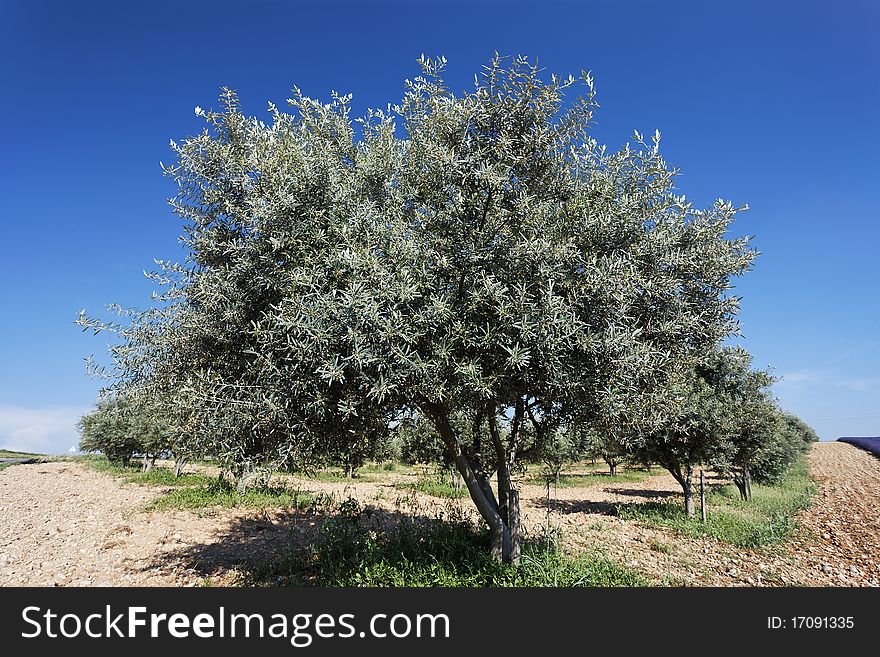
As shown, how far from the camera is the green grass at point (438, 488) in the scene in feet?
94.8

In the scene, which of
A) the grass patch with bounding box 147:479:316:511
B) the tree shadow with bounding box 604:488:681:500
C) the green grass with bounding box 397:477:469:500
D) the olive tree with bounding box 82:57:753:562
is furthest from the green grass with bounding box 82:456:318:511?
the tree shadow with bounding box 604:488:681:500

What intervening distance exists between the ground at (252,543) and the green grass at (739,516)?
→ 84 cm

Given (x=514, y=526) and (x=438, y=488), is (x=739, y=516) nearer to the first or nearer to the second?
(x=438, y=488)

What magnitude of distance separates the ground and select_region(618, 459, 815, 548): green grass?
2.76 feet

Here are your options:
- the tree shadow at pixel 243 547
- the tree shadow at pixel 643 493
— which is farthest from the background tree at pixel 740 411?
the tree shadow at pixel 243 547

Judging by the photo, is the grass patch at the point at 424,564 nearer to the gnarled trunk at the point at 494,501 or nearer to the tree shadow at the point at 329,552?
the tree shadow at the point at 329,552

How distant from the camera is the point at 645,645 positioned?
8.37 m

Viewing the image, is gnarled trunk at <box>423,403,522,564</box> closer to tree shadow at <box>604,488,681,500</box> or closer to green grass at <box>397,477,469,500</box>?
green grass at <box>397,477,469,500</box>

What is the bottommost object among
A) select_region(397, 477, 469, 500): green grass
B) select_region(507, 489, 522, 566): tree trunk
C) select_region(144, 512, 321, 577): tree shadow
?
select_region(397, 477, 469, 500): green grass

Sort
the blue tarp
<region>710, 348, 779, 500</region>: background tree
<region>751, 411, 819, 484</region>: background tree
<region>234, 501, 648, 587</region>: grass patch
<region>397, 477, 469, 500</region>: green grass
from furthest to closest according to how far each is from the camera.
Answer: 1. the blue tarp
2. <region>751, 411, 819, 484</region>: background tree
3. <region>397, 477, 469, 500</region>: green grass
4. <region>710, 348, 779, 500</region>: background tree
5. <region>234, 501, 648, 587</region>: grass patch

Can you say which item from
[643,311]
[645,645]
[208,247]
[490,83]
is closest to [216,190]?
[208,247]

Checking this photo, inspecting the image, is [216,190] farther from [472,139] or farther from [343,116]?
[472,139]

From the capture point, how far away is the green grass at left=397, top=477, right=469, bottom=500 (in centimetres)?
2889

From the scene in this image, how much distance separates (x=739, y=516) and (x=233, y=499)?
1090 inches
